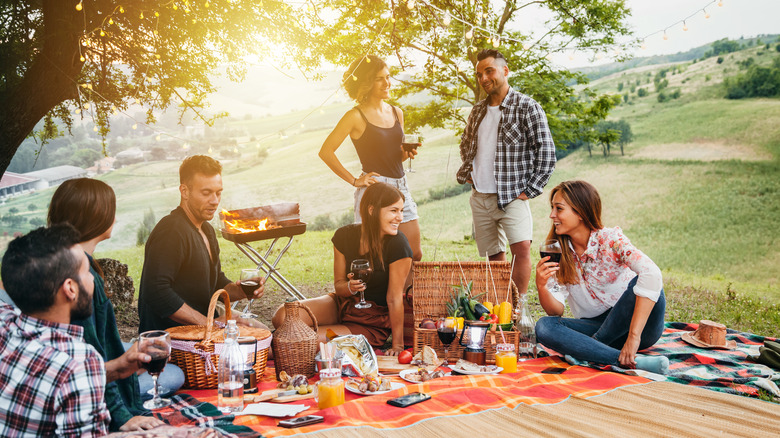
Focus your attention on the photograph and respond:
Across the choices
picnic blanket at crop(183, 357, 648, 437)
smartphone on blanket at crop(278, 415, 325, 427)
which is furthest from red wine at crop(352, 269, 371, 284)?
smartphone on blanket at crop(278, 415, 325, 427)

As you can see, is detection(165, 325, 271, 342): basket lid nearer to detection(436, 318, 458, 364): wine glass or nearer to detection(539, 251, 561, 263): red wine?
detection(436, 318, 458, 364): wine glass

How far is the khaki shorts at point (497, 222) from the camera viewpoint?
13.3 feet

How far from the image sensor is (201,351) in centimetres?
280

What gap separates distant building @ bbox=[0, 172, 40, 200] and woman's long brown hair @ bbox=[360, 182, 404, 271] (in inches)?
282

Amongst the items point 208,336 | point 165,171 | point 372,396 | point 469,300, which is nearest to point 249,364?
point 208,336

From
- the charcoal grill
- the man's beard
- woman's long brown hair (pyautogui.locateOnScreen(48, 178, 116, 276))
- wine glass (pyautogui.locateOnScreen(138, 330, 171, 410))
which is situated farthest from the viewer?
the charcoal grill

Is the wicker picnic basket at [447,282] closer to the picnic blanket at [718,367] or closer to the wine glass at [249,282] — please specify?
the picnic blanket at [718,367]

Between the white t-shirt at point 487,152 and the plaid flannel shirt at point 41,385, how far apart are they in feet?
10.1

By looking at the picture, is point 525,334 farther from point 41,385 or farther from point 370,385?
point 41,385

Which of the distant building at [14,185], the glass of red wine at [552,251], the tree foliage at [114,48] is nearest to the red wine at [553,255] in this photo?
the glass of red wine at [552,251]

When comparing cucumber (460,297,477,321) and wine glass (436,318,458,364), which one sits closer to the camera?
wine glass (436,318,458,364)

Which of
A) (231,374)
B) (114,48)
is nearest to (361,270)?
(231,374)

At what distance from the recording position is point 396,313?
351 centimetres

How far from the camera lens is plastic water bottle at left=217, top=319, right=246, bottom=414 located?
2428mm
